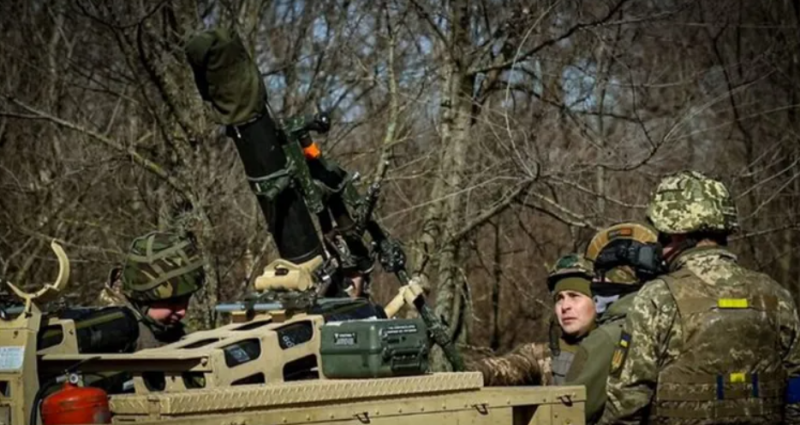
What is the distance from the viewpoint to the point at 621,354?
19.3 feet

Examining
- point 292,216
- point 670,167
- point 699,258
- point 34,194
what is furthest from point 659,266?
point 34,194

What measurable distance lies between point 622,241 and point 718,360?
1.80m

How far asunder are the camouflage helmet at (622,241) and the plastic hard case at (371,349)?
170cm

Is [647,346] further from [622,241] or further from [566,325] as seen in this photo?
[622,241]

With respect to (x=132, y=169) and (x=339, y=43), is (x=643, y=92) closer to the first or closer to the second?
(x=339, y=43)

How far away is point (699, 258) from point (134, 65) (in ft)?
23.4

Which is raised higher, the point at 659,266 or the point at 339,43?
the point at 339,43

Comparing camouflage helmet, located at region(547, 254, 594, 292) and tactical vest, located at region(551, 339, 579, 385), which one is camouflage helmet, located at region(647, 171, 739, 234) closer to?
camouflage helmet, located at region(547, 254, 594, 292)

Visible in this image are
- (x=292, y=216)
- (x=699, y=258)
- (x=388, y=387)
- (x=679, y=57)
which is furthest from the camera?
(x=679, y=57)

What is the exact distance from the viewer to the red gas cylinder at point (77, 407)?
494 cm

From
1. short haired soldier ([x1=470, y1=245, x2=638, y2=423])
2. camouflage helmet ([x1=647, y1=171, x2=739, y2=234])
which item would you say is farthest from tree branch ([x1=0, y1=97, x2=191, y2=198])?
camouflage helmet ([x1=647, y1=171, x2=739, y2=234])

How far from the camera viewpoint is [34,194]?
48.7 ft

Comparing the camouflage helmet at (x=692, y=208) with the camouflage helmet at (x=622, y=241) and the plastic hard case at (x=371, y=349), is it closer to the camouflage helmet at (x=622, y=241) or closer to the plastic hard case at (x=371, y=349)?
the camouflage helmet at (x=622, y=241)

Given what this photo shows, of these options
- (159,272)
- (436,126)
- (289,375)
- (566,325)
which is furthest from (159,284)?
(436,126)
